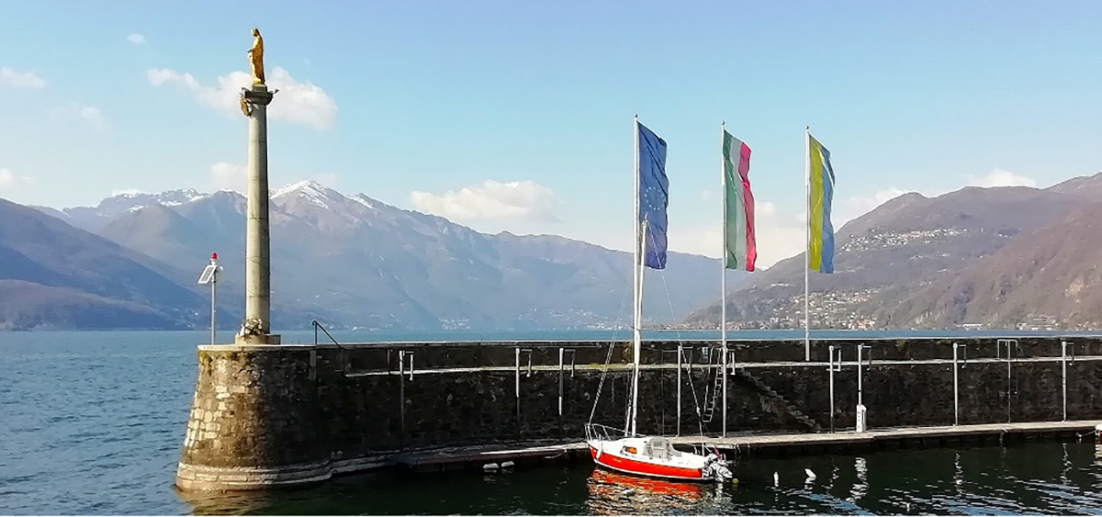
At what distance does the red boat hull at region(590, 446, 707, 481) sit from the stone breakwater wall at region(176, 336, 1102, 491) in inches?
151

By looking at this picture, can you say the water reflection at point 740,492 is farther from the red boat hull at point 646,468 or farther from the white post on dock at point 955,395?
the white post on dock at point 955,395

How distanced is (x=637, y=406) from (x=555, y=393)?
153 inches

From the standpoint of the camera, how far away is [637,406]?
43.6 meters

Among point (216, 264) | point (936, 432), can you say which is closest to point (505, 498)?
point (216, 264)

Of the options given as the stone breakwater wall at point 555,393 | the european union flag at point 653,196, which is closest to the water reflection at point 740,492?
the stone breakwater wall at point 555,393

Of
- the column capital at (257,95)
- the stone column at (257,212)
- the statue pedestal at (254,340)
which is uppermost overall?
the column capital at (257,95)

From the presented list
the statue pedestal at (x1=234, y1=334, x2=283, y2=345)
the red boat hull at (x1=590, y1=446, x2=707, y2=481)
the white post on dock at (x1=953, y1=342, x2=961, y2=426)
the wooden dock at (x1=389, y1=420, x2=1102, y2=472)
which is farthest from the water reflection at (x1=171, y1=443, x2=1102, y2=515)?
the white post on dock at (x1=953, y1=342, x2=961, y2=426)

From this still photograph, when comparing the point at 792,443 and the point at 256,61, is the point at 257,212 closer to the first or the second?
the point at 256,61

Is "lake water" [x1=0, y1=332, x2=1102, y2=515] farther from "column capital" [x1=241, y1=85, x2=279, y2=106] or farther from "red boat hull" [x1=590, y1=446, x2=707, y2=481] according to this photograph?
"column capital" [x1=241, y1=85, x2=279, y2=106]

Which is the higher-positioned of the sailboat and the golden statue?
the golden statue

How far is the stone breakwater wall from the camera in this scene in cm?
3391

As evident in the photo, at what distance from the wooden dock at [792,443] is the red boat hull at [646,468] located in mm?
2092

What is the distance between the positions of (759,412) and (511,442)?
38.0ft

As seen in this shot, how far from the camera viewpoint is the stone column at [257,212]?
35.7 meters
